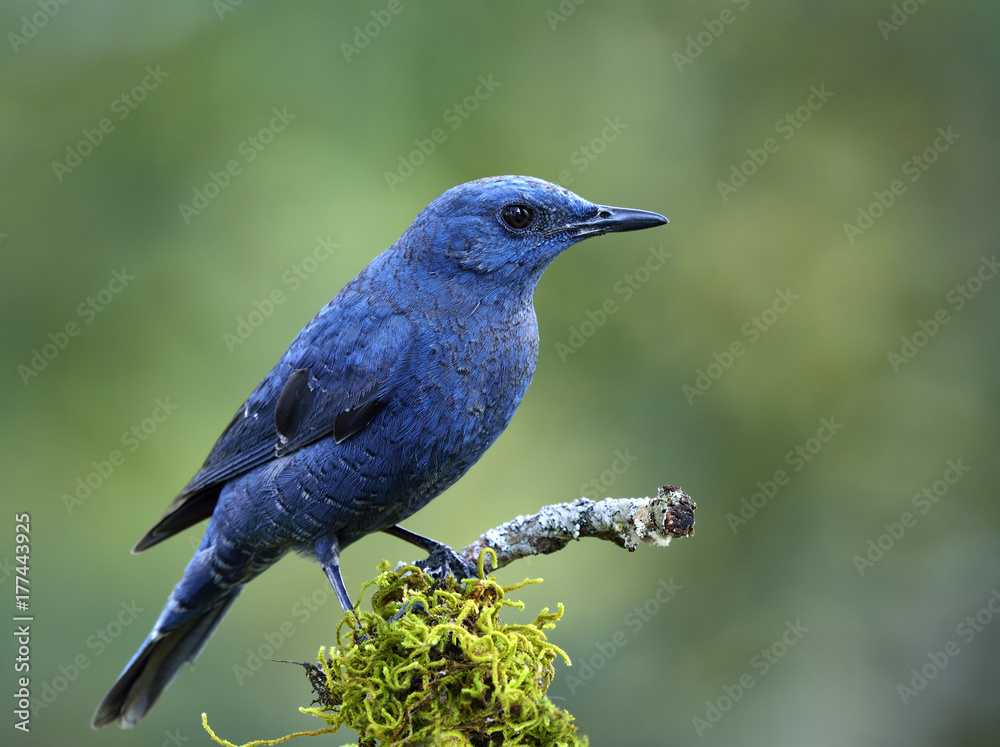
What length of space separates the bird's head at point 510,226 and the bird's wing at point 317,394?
399 millimetres

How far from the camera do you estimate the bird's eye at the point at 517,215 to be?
4.19m

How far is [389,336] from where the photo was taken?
162 inches

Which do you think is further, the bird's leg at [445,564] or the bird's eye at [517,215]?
the bird's eye at [517,215]

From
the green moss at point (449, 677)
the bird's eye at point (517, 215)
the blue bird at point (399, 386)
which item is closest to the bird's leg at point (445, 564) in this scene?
the blue bird at point (399, 386)

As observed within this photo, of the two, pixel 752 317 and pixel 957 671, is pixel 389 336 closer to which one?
pixel 752 317

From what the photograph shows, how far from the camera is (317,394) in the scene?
4281mm

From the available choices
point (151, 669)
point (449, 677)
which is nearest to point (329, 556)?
point (449, 677)

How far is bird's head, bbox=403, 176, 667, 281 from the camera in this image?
13.7 feet

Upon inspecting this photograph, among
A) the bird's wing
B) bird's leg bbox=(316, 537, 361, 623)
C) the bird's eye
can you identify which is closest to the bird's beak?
the bird's eye

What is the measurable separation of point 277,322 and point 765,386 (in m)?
3.41

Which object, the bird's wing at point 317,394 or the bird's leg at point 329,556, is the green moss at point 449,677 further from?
the bird's wing at point 317,394

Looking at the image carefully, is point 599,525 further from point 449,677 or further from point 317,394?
point 317,394

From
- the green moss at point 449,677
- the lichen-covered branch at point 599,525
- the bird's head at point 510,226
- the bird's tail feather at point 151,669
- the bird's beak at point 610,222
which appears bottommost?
the bird's tail feather at point 151,669

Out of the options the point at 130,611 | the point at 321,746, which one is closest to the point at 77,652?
the point at 130,611
